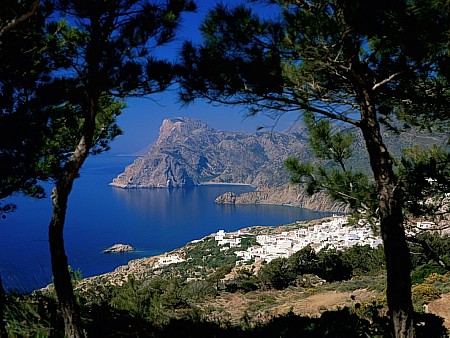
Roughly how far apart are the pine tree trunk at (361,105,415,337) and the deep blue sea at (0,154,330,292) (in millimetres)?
21970

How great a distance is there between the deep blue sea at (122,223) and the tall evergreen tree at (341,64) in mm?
21575

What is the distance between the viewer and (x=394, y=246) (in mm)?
2516

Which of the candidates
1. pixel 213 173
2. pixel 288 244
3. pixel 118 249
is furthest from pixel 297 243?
pixel 213 173

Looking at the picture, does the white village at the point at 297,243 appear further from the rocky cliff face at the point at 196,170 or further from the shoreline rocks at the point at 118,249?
the rocky cliff face at the point at 196,170

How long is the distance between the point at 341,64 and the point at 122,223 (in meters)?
68.1

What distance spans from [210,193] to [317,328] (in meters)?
115

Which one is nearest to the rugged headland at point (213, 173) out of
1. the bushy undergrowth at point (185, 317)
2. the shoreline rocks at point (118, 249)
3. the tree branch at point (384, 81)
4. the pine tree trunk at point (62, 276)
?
the shoreline rocks at point (118, 249)

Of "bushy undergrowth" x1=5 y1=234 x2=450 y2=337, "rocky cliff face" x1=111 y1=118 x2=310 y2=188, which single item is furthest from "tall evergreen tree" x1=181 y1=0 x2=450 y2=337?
"rocky cliff face" x1=111 y1=118 x2=310 y2=188

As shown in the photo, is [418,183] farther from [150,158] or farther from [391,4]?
[150,158]

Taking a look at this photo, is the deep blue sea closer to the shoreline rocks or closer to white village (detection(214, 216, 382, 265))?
the shoreline rocks

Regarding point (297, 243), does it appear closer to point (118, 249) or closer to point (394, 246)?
point (118, 249)

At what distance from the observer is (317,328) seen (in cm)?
378

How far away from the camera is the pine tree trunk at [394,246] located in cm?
246

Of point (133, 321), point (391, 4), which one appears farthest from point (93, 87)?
point (133, 321)
